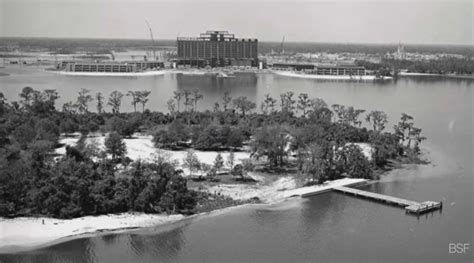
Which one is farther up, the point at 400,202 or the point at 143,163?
the point at 143,163

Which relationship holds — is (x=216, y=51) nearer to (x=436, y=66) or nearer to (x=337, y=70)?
(x=337, y=70)

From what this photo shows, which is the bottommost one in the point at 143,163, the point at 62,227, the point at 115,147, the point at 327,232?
the point at 327,232

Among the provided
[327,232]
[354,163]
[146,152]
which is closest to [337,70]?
[146,152]

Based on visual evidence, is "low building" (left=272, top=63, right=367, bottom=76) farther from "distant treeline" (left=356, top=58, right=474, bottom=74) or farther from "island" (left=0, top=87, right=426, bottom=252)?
"island" (left=0, top=87, right=426, bottom=252)

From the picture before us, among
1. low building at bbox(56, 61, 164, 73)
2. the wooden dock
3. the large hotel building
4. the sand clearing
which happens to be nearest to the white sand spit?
the sand clearing

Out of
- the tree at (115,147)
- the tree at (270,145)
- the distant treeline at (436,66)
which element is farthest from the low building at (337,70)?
the tree at (115,147)

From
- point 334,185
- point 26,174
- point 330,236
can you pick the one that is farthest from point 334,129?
point 26,174

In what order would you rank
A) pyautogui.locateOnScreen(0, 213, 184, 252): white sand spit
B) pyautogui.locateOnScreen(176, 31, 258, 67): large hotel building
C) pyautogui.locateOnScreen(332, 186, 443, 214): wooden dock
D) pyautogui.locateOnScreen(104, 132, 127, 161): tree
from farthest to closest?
pyautogui.locateOnScreen(176, 31, 258, 67): large hotel building, pyautogui.locateOnScreen(104, 132, 127, 161): tree, pyautogui.locateOnScreen(332, 186, 443, 214): wooden dock, pyautogui.locateOnScreen(0, 213, 184, 252): white sand spit
